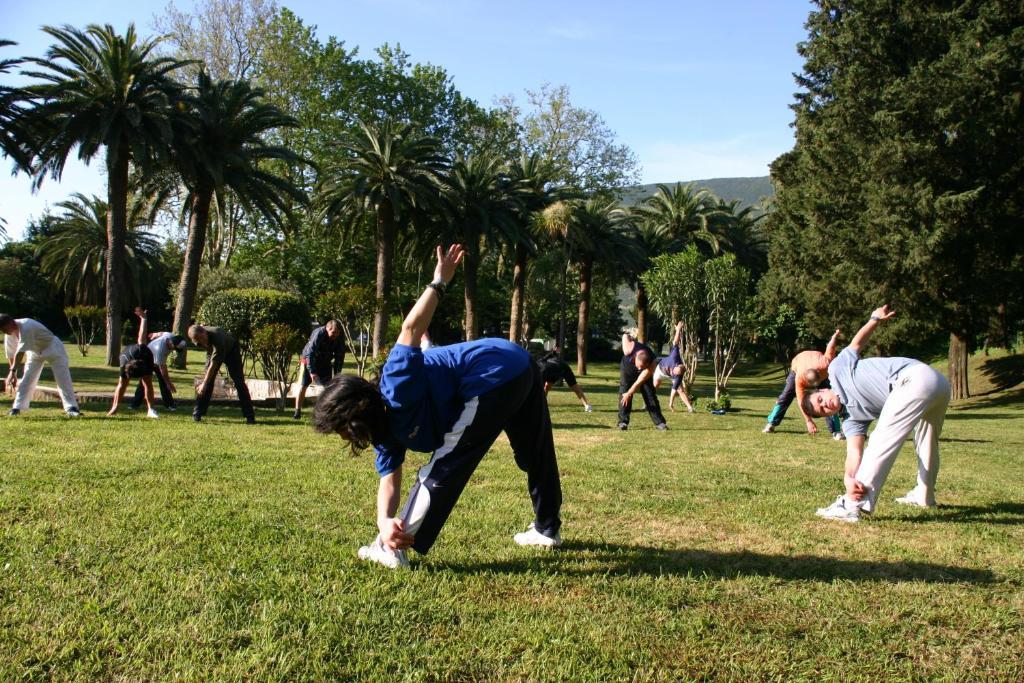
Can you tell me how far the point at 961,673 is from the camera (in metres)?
3.31

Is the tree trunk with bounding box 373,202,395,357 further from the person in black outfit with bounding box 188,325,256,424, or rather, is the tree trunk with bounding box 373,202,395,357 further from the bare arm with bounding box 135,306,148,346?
the person in black outfit with bounding box 188,325,256,424

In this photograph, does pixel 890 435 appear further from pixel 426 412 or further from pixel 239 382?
pixel 239 382

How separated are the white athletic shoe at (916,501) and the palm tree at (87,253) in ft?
140

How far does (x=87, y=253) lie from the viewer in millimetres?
44344

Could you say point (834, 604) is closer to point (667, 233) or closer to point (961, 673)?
point (961, 673)

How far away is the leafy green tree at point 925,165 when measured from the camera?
22078 mm

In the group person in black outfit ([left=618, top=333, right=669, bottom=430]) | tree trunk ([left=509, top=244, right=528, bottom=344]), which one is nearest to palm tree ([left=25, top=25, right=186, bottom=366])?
tree trunk ([left=509, top=244, right=528, bottom=344])

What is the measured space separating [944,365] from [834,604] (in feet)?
116

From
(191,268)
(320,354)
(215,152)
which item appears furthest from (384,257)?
(320,354)

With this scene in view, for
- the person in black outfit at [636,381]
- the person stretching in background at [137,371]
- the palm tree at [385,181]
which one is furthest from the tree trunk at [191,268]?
the person in black outfit at [636,381]

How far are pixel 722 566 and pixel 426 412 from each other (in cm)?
202

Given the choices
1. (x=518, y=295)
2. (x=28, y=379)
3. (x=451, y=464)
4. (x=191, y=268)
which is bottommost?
(x=451, y=464)

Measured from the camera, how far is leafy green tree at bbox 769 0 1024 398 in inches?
869

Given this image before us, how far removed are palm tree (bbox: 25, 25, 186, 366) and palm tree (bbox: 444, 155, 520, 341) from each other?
1024cm
